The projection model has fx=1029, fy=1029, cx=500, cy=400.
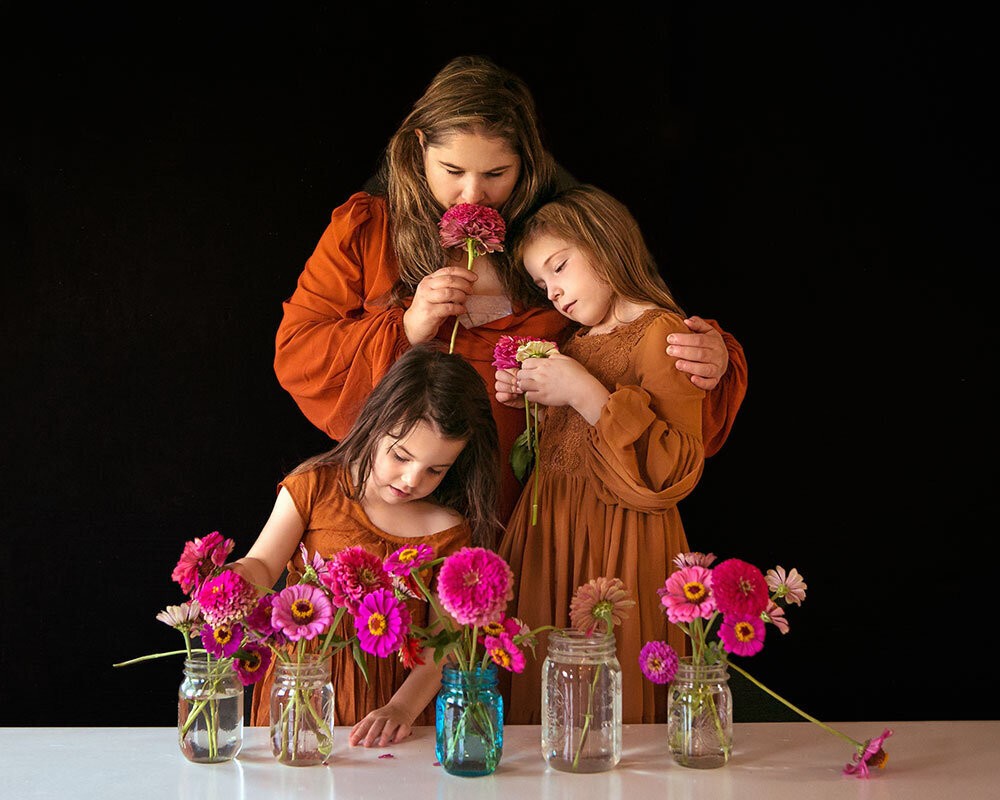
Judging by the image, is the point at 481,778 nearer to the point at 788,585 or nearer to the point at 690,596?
the point at 690,596

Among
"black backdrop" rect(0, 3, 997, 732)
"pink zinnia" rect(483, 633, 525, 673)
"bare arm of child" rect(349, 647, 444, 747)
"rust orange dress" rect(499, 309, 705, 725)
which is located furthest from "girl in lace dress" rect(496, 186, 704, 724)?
"pink zinnia" rect(483, 633, 525, 673)

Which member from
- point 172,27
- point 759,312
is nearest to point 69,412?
point 172,27

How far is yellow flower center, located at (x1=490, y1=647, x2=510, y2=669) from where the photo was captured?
133 cm

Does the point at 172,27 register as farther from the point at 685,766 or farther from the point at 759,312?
the point at 685,766

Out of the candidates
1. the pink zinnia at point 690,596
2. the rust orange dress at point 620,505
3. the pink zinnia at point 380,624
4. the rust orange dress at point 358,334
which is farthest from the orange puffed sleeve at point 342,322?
the pink zinnia at point 690,596

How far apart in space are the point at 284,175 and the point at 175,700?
963 mm

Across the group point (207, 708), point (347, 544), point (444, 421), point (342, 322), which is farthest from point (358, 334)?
point (207, 708)

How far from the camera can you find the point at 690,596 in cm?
139

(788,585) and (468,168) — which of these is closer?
(788,585)

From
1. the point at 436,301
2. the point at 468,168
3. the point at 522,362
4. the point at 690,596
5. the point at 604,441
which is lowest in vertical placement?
the point at 690,596

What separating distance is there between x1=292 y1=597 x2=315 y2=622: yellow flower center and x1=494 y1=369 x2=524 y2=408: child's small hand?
0.57 meters

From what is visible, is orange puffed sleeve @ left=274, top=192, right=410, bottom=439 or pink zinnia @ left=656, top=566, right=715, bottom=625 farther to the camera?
orange puffed sleeve @ left=274, top=192, right=410, bottom=439

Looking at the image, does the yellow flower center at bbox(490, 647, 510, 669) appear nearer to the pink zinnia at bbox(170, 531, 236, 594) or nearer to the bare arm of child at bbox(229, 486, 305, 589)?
the pink zinnia at bbox(170, 531, 236, 594)

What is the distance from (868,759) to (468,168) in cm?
115
